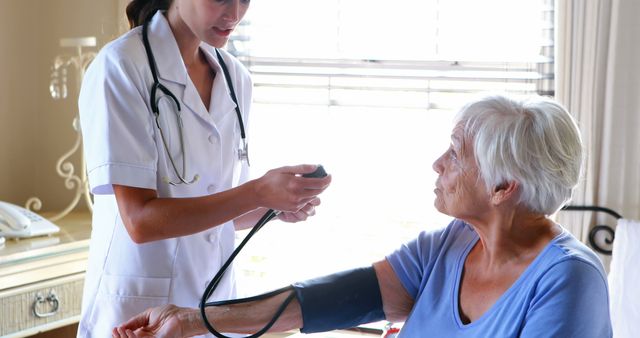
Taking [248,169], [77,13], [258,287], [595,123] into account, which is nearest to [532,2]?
[595,123]

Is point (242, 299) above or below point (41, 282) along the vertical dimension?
above

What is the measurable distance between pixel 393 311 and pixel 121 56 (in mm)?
750

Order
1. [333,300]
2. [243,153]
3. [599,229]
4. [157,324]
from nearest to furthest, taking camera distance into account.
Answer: [157,324]
[333,300]
[243,153]
[599,229]

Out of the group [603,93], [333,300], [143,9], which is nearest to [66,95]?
[143,9]

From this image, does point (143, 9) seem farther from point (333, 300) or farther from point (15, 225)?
point (15, 225)

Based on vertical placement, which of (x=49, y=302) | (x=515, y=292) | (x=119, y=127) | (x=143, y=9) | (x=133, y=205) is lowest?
(x=49, y=302)

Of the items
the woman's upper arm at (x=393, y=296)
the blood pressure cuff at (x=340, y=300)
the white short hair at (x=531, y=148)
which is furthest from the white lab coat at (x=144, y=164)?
the white short hair at (x=531, y=148)

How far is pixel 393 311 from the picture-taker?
174 cm

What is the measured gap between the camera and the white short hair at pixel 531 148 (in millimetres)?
1470

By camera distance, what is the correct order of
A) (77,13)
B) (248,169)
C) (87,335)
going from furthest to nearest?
1. (77,13)
2. (248,169)
3. (87,335)

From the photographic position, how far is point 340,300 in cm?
170

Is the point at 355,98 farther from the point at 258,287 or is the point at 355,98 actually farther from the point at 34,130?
the point at 34,130

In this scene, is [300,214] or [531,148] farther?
[300,214]

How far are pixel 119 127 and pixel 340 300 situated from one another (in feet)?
1.83
